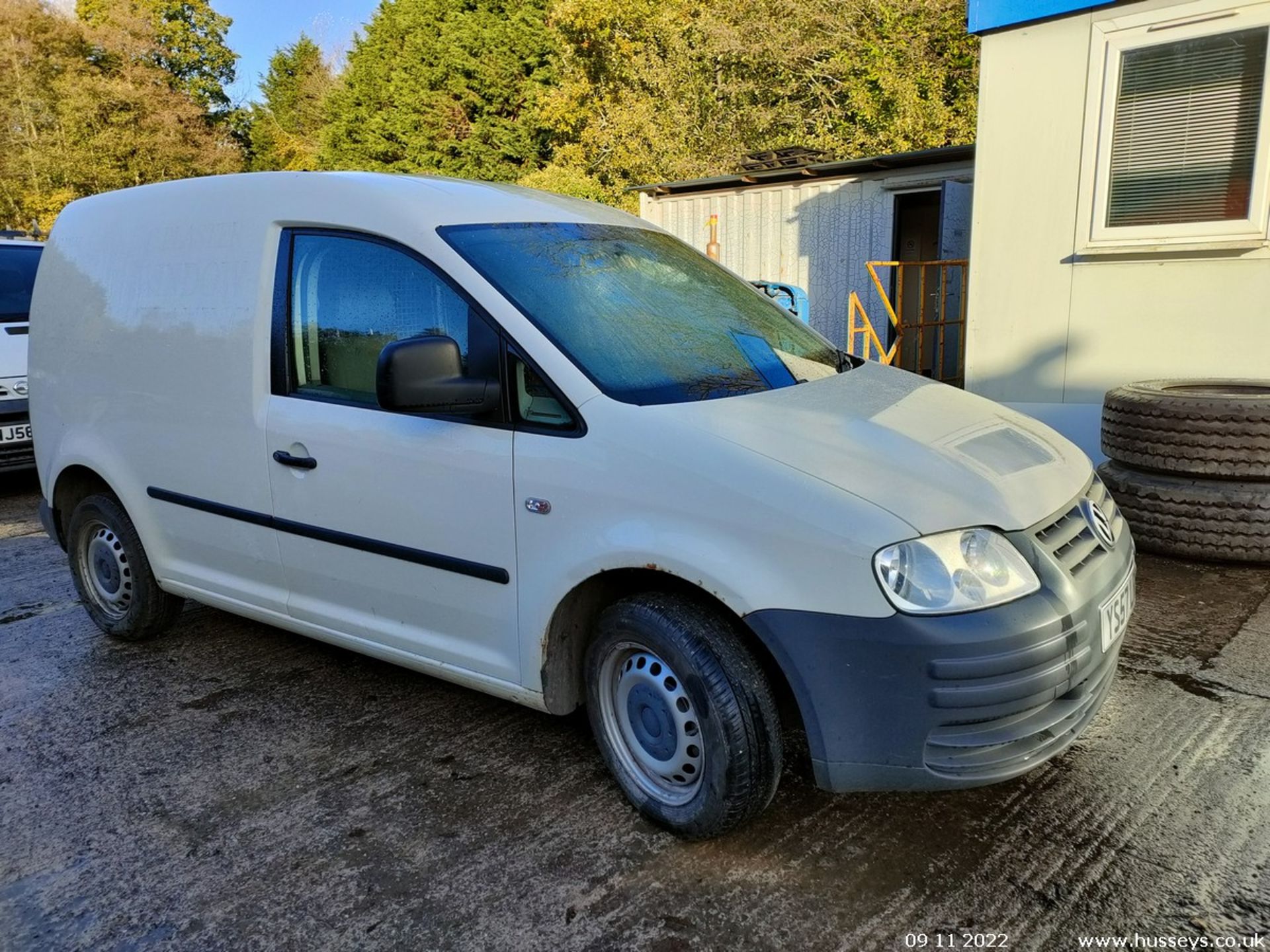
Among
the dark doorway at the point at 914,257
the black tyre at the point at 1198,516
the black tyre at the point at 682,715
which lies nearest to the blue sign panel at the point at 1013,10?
the black tyre at the point at 1198,516

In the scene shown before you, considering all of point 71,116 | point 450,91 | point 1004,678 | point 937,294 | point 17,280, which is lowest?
point 1004,678

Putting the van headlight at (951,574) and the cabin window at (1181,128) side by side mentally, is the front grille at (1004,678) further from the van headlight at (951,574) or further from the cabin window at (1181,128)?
the cabin window at (1181,128)

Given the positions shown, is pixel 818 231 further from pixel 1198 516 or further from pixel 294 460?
pixel 294 460

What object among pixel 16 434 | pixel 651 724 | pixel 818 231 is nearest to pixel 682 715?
pixel 651 724

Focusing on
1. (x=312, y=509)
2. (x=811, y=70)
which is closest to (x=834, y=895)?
(x=312, y=509)

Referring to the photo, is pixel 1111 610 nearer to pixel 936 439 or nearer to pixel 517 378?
pixel 936 439

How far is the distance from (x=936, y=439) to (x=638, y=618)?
3.16 feet

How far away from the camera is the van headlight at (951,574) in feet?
7.16

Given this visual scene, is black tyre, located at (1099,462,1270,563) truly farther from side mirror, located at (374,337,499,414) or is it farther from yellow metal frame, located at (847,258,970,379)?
yellow metal frame, located at (847,258,970,379)

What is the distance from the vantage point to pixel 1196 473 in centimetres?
466

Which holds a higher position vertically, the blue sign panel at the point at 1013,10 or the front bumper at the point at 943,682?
the blue sign panel at the point at 1013,10

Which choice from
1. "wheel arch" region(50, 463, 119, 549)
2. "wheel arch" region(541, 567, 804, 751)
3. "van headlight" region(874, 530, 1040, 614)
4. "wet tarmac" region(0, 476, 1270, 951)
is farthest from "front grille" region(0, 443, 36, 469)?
"van headlight" region(874, 530, 1040, 614)

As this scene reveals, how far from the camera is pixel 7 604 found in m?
4.82

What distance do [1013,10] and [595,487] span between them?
206 inches
